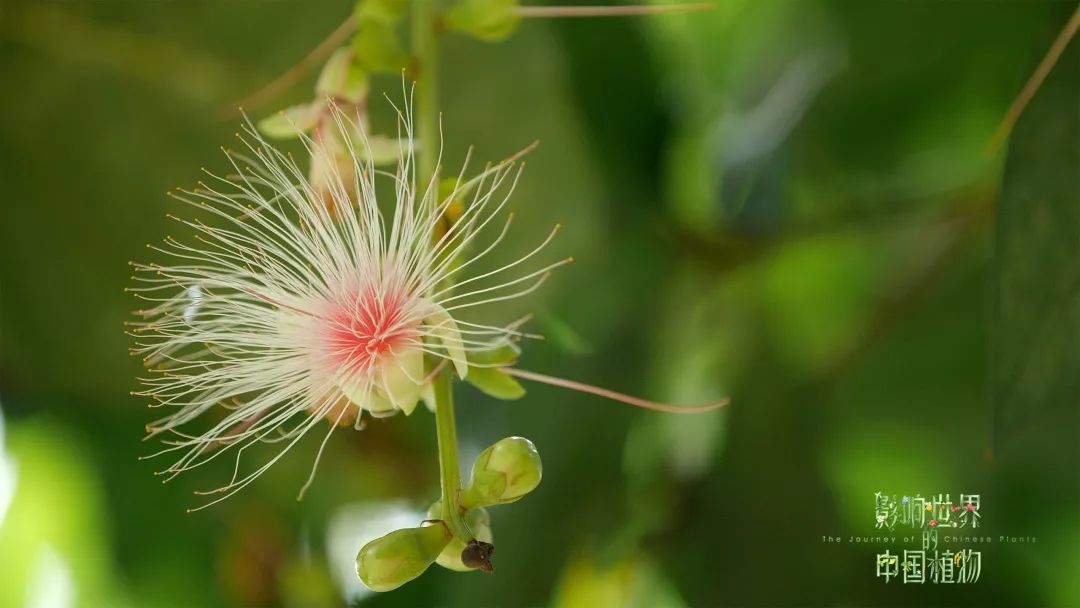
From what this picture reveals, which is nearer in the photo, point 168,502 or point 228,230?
point 228,230

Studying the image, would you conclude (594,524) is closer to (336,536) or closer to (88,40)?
(336,536)

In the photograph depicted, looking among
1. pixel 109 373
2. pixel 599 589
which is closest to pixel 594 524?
pixel 599 589

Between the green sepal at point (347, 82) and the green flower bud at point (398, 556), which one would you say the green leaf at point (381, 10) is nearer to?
the green sepal at point (347, 82)

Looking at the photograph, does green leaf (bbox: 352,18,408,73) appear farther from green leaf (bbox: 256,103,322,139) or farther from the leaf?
the leaf

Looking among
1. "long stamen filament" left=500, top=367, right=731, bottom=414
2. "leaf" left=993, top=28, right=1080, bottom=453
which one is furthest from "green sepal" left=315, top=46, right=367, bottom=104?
"leaf" left=993, top=28, right=1080, bottom=453

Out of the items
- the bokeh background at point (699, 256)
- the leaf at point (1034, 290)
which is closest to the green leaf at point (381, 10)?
the bokeh background at point (699, 256)

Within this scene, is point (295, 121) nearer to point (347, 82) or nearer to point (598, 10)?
point (347, 82)
